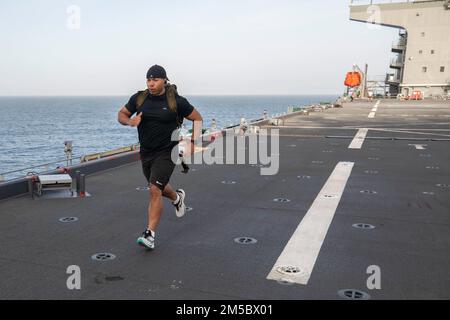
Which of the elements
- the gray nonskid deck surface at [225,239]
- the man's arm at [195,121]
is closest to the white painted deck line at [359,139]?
the gray nonskid deck surface at [225,239]

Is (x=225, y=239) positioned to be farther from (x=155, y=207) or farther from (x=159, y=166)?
(x=159, y=166)

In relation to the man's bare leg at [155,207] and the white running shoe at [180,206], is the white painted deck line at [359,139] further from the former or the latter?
the man's bare leg at [155,207]

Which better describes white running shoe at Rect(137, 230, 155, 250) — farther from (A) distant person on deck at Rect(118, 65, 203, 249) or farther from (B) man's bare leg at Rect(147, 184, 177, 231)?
(B) man's bare leg at Rect(147, 184, 177, 231)

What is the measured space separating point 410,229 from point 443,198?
2263mm

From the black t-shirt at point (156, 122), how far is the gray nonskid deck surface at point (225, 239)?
50.8 inches

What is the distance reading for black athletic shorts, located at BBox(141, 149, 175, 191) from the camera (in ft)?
16.8

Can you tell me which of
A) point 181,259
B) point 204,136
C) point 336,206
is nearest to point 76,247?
point 181,259

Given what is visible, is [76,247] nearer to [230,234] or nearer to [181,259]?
[181,259]

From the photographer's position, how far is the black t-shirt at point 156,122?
201 inches

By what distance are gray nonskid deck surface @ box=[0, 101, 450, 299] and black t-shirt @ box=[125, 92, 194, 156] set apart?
129 centimetres

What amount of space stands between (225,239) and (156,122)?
1800 mm

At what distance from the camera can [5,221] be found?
596 centimetres

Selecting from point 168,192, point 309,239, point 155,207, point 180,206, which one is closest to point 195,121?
point 168,192
